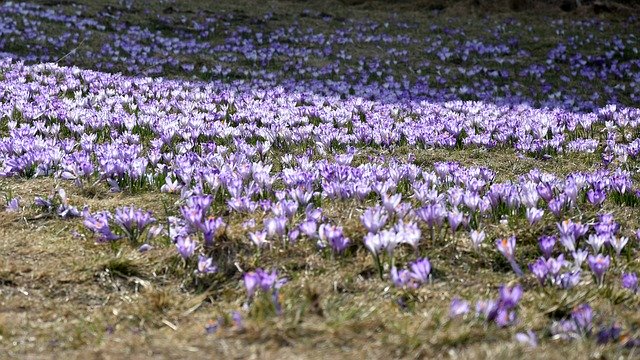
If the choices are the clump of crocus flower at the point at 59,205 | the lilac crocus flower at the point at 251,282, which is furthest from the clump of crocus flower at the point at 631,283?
the clump of crocus flower at the point at 59,205

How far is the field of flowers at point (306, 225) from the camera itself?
2.74 metres

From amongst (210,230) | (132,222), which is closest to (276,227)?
(210,230)

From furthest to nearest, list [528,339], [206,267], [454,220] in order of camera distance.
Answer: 1. [454,220]
2. [206,267]
3. [528,339]

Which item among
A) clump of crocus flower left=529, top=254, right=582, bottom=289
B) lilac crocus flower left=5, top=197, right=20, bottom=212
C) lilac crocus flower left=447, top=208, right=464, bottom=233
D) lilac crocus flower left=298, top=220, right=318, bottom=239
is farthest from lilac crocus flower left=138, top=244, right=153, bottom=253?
clump of crocus flower left=529, top=254, right=582, bottom=289

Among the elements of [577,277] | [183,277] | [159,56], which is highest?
[577,277]

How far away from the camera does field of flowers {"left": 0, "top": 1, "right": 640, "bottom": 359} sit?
8.99 ft

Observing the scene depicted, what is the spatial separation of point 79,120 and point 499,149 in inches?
166

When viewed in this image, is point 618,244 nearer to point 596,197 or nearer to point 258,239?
point 596,197

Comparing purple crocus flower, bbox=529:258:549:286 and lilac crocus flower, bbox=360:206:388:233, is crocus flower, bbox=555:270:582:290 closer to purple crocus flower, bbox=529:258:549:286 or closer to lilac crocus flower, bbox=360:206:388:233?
purple crocus flower, bbox=529:258:549:286

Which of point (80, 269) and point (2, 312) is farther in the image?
point (80, 269)

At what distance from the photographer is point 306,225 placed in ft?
12.0

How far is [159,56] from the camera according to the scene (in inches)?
548

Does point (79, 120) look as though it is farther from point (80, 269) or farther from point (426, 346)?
point (426, 346)

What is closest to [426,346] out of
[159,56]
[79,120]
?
[79,120]
